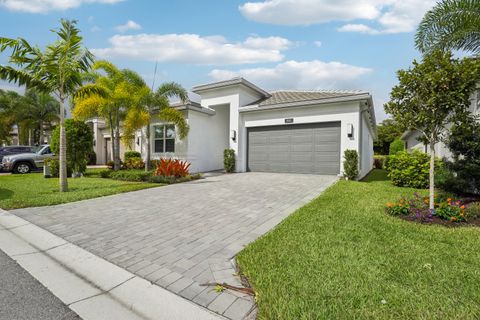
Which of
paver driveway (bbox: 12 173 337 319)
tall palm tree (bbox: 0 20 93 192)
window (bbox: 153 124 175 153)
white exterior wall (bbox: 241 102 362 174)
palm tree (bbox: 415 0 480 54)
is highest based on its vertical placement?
palm tree (bbox: 415 0 480 54)

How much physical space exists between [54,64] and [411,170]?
12.8 m

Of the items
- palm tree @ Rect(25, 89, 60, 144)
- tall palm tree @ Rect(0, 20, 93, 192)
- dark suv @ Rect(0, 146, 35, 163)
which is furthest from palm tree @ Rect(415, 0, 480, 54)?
palm tree @ Rect(25, 89, 60, 144)

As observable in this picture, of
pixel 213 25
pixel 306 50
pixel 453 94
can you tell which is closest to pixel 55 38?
pixel 213 25

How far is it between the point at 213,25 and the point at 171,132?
6773 mm

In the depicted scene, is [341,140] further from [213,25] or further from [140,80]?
Answer: [140,80]

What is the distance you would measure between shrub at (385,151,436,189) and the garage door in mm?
2433

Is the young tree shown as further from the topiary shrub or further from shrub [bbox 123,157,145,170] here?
shrub [bbox 123,157,145,170]

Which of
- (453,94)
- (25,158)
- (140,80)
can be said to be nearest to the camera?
(453,94)

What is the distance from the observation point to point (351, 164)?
1035cm

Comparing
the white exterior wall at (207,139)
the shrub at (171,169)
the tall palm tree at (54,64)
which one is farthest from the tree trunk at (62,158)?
the white exterior wall at (207,139)

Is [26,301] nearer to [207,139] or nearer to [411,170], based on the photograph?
[411,170]

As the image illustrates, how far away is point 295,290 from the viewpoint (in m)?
2.26

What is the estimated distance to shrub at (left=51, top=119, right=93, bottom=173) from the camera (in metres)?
10.7

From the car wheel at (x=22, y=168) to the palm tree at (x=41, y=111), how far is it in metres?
12.5
